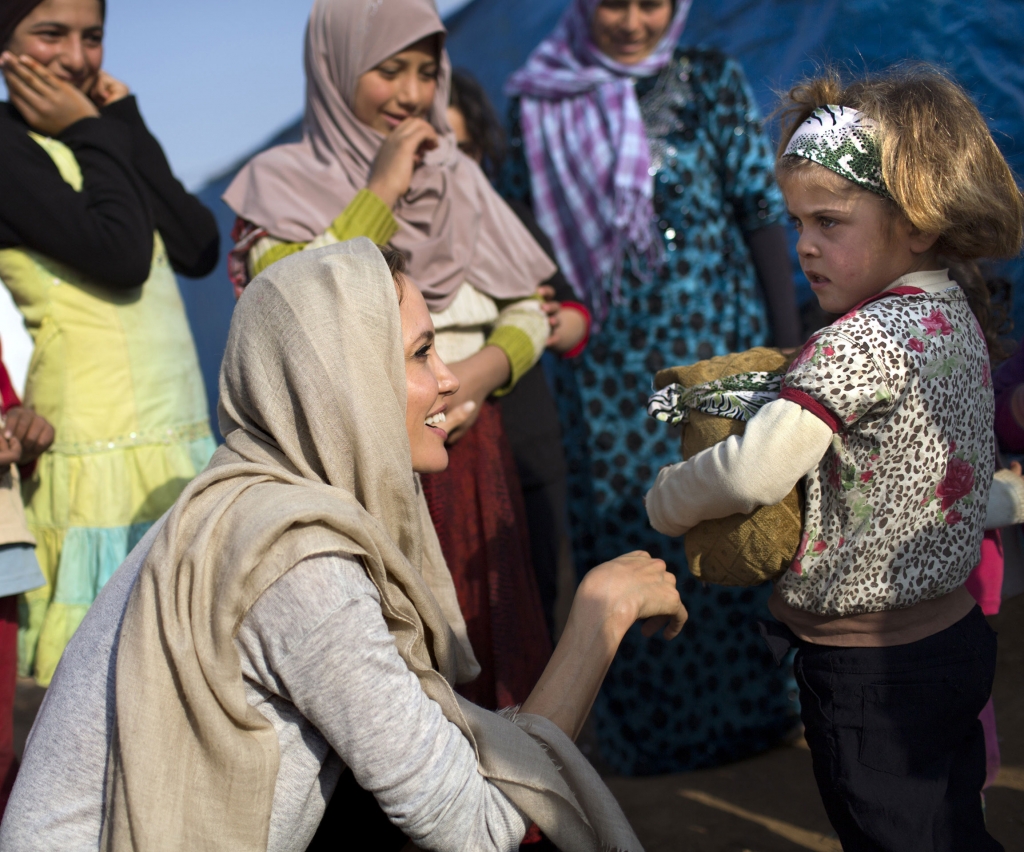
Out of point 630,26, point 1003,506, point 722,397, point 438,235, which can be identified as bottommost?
point 1003,506

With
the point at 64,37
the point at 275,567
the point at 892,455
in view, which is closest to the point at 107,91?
the point at 64,37

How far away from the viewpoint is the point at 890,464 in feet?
5.27

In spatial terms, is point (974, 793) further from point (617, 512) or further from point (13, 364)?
point (13, 364)

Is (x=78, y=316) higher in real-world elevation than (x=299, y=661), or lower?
higher

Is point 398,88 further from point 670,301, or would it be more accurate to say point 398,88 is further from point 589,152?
point 670,301

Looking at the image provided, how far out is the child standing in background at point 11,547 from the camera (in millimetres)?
2281

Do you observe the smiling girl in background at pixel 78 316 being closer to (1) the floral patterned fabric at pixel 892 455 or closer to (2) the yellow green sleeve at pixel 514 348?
(2) the yellow green sleeve at pixel 514 348

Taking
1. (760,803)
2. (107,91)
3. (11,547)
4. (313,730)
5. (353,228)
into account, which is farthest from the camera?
(107,91)

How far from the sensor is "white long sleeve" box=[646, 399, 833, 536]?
4.99ft

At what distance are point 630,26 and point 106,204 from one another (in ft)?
5.73

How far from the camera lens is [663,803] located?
9.85 feet

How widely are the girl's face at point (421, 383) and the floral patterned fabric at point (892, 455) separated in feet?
2.10

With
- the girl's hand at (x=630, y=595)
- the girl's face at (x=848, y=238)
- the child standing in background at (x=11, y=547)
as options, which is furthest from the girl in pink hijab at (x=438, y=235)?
the girl's face at (x=848, y=238)

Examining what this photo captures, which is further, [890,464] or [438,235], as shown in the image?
[438,235]
